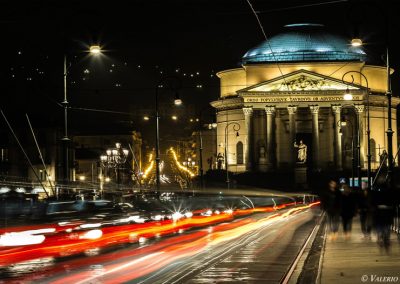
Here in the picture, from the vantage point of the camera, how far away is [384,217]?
20734 millimetres

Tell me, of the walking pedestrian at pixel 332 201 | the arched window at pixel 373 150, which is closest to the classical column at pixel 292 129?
the arched window at pixel 373 150

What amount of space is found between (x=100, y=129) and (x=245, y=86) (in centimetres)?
4251

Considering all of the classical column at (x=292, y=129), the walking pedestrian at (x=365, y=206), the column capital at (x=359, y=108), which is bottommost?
the walking pedestrian at (x=365, y=206)

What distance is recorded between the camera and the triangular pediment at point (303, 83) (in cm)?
12775

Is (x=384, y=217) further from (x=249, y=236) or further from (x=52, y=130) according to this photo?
(x=52, y=130)

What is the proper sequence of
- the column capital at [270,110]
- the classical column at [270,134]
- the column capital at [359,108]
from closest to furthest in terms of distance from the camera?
the column capital at [359,108], the column capital at [270,110], the classical column at [270,134]

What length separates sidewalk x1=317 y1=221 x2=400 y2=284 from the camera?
18891 mm

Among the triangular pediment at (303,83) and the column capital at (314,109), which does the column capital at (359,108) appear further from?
the column capital at (314,109)

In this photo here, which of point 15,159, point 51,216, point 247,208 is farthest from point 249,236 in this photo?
point 15,159

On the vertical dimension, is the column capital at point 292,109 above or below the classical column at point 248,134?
above

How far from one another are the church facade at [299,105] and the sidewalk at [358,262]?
9613cm

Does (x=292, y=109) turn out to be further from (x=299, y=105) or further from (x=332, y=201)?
(x=332, y=201)

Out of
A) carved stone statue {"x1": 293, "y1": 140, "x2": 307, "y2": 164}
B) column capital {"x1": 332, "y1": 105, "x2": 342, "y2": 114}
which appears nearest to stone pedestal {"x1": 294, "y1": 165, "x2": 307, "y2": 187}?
carved stone statue {"x1": 293, "y1": 140, "x2": 307, "y2": 164}

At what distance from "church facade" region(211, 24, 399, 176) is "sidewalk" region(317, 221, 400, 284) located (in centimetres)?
9613
